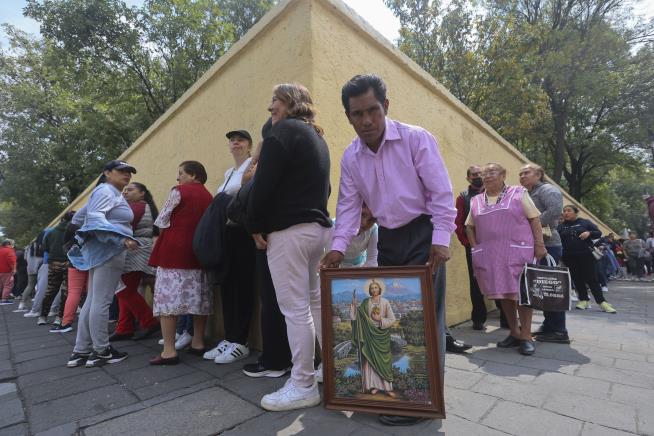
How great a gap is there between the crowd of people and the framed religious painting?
0.34 ft

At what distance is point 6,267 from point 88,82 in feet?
27.6

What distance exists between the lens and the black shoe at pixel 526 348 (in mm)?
3236

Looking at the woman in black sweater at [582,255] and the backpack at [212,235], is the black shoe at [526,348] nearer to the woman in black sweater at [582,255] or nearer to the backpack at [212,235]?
the backpack at [212,235]

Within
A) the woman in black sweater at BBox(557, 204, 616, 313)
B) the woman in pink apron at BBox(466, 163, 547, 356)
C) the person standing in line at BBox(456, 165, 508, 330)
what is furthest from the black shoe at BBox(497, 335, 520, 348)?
the woman in black sweater at BBox(557, 204, 616, 313)

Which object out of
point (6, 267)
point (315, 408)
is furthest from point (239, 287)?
point (6, 267)

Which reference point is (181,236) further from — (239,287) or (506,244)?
(506,244)

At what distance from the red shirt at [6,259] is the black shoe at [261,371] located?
1102 cm

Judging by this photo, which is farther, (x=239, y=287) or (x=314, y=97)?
(x=239, y=287)

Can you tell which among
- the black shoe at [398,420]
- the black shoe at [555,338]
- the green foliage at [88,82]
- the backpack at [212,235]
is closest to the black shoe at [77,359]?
the backpack at [212,235]

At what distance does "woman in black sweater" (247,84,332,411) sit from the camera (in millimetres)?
2168

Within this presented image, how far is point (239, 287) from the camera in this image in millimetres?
3385

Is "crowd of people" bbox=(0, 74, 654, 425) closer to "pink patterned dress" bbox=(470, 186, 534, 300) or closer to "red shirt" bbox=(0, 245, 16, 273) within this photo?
"pink patterned dress" bbox=(470, 186, 534, 300)

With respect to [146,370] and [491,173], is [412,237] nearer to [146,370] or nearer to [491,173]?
[491,173]

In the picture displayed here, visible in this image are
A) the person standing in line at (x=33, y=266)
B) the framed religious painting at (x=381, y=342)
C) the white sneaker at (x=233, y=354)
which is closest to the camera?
the framed religious painting at (x=381, y=342)
